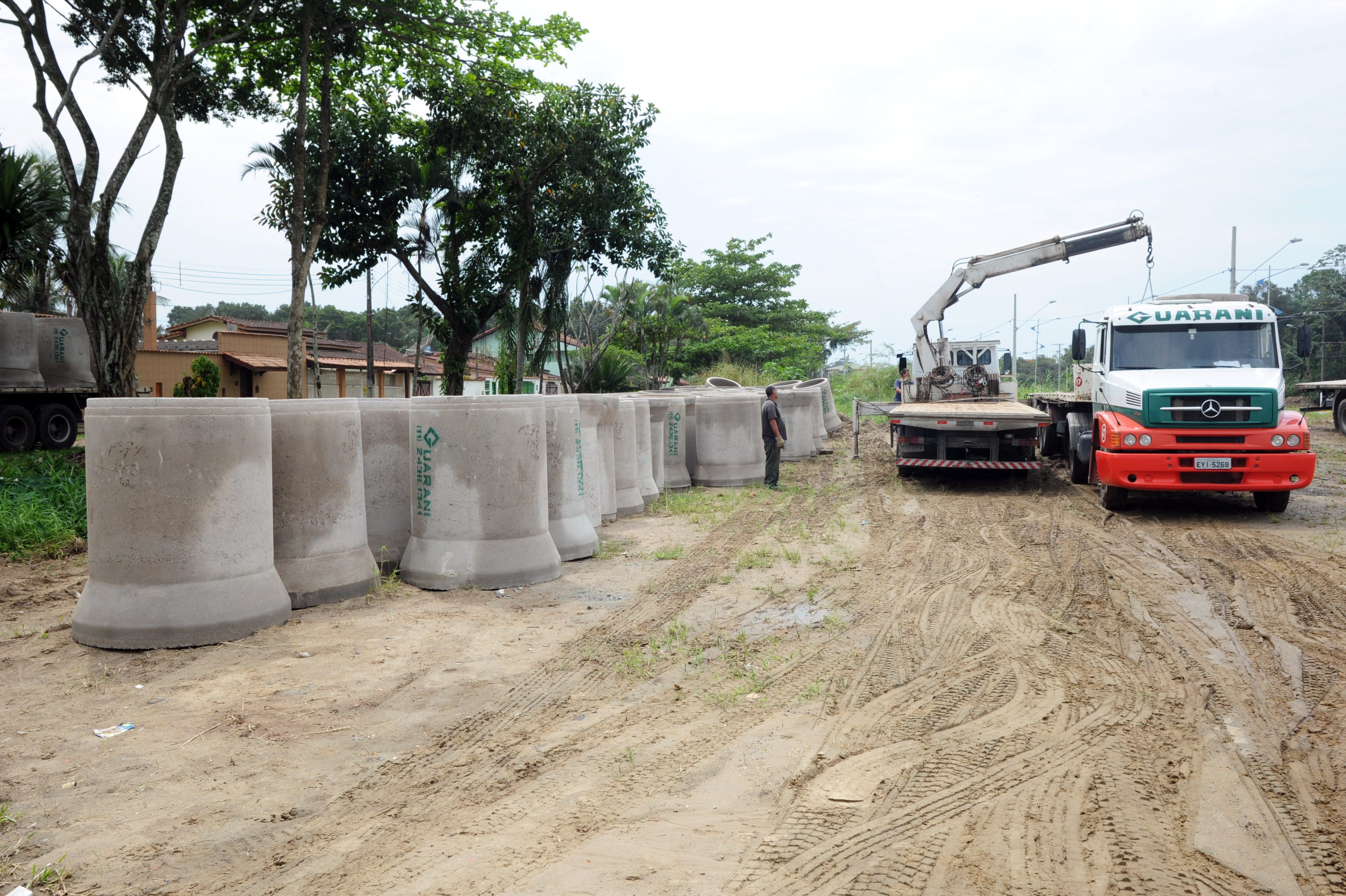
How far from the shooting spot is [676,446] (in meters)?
14.6

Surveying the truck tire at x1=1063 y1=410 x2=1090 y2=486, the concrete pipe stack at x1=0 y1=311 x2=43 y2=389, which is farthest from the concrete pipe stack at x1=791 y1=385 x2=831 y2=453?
the concrete pipe stack at x1=0 y1=311 x2=43 y2=389

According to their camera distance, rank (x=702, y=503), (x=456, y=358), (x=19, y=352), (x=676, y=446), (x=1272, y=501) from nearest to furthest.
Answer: (x=1272, y=501), (x=702, y=503), (x=676, y=446), (x=19, y=352), (x=456, y=358)

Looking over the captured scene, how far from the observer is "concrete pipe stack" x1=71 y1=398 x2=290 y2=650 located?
5.78m

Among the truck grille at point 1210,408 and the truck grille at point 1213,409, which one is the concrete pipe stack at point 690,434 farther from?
the truck grille at point 1213,409

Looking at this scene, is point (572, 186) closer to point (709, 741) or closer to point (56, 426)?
point (56, 426)

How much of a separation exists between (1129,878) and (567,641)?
3.83 m

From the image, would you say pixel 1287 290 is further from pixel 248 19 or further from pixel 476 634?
pixel 476 634

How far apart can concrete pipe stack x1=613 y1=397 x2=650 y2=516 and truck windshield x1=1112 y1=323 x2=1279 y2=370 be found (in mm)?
6716

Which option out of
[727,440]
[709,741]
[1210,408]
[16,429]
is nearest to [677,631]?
[709,741]

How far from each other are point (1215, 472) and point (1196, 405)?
85 centimetres

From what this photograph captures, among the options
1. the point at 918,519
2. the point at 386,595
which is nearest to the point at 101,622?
the point at 386,595

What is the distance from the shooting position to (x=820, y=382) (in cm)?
2595

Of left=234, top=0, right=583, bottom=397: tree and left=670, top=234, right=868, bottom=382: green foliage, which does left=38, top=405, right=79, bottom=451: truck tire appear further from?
left=670, top=234, right=868, bottom=382: green foliage

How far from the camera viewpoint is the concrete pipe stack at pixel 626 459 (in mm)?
11469
